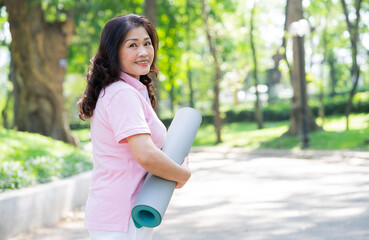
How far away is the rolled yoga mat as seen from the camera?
79.1 inches

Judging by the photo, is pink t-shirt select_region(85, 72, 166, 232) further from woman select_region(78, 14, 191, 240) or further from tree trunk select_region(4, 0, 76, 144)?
tree trunk select_region(4, 0, 76, 144)

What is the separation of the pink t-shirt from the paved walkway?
3.61 m

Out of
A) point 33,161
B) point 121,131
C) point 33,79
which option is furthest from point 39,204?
point 33,79

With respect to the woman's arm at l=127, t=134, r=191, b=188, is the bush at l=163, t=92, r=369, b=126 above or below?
below

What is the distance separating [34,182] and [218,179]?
4739mm

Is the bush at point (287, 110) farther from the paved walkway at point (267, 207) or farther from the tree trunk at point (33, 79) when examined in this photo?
the paved walkway at point (267, 207)

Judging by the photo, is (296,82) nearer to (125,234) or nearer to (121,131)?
(125,234)

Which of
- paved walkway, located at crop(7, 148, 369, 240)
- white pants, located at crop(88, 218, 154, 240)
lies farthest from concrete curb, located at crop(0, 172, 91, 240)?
white pants, located at crop(88, 218, 154, 240)

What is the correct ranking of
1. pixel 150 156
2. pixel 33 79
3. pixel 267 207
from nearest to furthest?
pixel 150 156 < pixel 267 207 < pixel 33 79

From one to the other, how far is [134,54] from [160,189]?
59 cm

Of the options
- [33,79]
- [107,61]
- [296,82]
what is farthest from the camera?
[296,82]

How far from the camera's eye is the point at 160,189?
205cm

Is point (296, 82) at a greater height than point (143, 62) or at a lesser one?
lesser

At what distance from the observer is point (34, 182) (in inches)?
263
